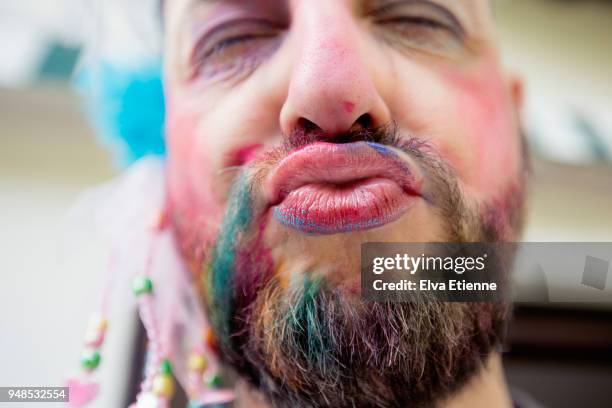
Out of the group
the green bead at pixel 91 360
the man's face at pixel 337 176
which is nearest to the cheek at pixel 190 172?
the man's face at pixel 337 176

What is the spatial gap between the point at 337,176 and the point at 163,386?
13.1 inches

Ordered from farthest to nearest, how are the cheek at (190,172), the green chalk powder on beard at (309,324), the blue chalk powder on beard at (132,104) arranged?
the blue chalk powder on beard at (132,104) < the cheek at (190,172) < the green chalk powder on beard at (309,324)

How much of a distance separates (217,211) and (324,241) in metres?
0.14

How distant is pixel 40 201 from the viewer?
88 centimetres

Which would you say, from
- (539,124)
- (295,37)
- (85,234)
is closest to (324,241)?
(295,37)

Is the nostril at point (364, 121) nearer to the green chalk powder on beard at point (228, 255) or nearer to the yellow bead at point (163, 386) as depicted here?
the green chalk powder on beard at point (228, 255)

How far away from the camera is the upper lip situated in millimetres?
398

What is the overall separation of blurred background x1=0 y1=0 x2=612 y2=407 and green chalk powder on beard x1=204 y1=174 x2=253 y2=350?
0.82 feet

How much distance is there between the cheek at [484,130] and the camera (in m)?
0.45

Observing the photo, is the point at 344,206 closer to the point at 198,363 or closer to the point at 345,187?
the point at 345,187

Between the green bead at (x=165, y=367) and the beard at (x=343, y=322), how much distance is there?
123 millimetres

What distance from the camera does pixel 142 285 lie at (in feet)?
1.85

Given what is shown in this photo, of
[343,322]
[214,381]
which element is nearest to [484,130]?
[343,322]

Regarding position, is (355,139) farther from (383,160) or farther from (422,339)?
(422,339)
